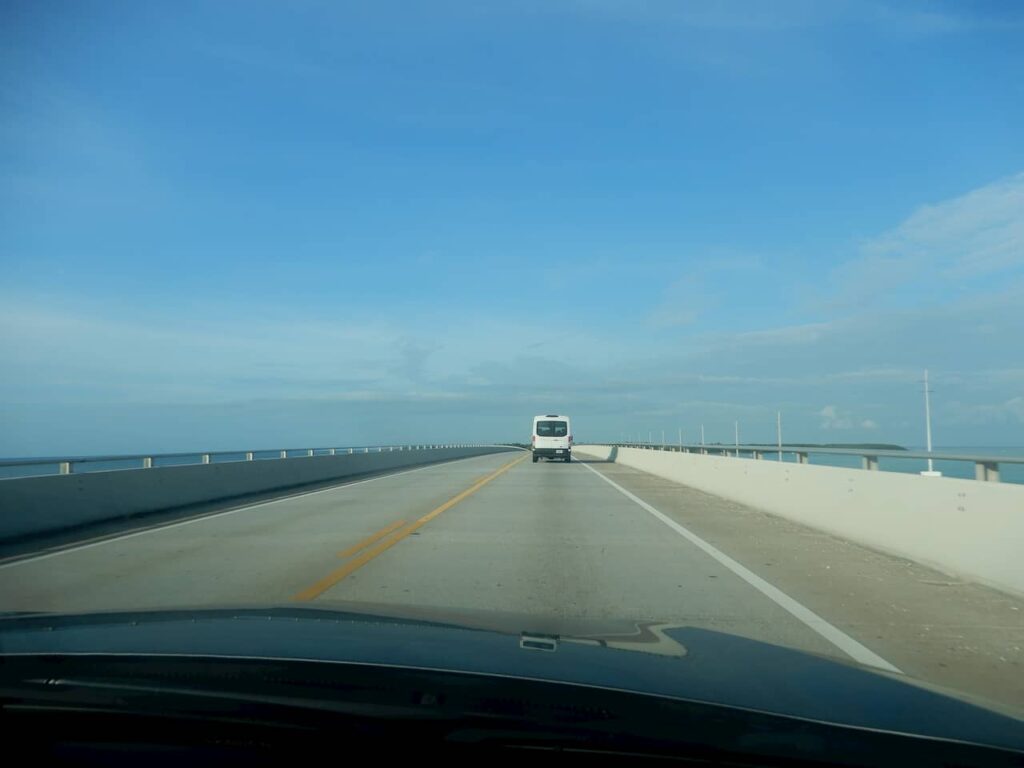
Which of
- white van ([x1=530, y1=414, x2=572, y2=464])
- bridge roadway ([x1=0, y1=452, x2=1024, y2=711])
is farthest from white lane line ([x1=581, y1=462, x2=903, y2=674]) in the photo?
white van ([x1=530, y1=414, x2=572, y2=464])

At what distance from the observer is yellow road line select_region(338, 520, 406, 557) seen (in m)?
13.1

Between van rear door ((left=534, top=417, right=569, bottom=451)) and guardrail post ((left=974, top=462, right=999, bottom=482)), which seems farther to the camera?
van rear door ((left=534, top=417, right=569, bottom=451))

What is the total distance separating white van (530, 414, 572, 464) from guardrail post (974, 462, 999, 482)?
46.4 metres

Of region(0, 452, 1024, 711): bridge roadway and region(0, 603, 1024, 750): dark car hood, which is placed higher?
region(0, 603, 1024, 750): dark car hood

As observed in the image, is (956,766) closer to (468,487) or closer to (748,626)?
(748,626)

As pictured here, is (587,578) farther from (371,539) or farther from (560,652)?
(560,652)

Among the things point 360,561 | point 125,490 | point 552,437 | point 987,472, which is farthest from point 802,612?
point 552,437

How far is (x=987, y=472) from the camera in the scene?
37.3 feet

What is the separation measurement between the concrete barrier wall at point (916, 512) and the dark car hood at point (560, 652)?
5543 mm

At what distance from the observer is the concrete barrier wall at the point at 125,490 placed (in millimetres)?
15749

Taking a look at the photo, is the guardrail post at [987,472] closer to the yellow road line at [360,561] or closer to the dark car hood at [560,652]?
the dark car hood at [560,652]

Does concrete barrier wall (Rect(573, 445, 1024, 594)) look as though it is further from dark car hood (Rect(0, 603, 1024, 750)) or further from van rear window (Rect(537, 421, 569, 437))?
van rear window (Rect(537, 421, 569, 437))

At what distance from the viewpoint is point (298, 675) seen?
12.8 feet

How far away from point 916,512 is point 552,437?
46128 millimetres
